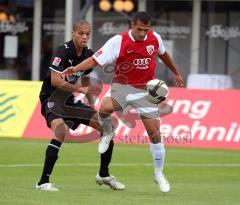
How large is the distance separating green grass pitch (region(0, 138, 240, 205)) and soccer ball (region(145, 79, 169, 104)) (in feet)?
3.90

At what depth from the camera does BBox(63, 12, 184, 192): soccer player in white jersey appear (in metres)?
11.3

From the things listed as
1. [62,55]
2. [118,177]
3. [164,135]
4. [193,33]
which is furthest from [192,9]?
→ [62,55]

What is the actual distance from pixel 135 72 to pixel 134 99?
49 centimetres

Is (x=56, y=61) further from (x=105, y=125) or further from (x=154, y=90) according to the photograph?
(x=154, y=90)

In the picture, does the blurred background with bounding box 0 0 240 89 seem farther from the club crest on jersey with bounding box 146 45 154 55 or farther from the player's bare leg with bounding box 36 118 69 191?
the player's bare leg with bounding box 36 118 69 191

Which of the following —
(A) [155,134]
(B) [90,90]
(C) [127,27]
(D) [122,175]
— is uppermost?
(B) [90,90]

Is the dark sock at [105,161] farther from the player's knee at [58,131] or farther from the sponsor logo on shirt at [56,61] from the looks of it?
the sponsor logo on shirt at [56,61]

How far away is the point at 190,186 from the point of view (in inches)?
489

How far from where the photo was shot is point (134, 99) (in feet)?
39.0

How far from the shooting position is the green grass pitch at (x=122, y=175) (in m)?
10.6

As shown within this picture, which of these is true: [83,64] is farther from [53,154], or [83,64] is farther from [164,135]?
[164,135]

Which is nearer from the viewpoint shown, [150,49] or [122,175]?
[150,49]

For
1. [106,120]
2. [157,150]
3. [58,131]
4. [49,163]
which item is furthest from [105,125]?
[49,163]

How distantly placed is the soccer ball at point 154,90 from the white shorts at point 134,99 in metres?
0.07
